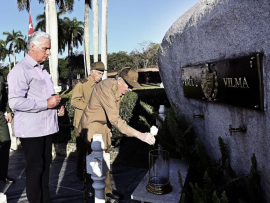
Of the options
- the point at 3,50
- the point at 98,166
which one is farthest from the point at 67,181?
the point at 3,50

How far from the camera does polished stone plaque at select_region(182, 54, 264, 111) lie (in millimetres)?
2105

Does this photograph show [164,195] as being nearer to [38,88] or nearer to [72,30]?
[38,88]

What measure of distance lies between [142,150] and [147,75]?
152 ft

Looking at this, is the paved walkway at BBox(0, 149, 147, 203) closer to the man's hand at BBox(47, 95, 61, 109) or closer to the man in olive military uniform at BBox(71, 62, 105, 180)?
the man in olive military uniform at BBox(71, 62, 105, 180)

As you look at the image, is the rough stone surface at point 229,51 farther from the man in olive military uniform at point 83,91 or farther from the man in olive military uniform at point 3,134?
the man in olive military uniform at point 3,134

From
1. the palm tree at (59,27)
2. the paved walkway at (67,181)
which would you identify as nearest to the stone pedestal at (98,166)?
the paved walkway at (67,181)

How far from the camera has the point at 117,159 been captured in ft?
18.1

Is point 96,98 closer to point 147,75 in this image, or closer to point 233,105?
point 233,105

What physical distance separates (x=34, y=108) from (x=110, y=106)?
86 cm

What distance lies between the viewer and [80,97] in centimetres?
463

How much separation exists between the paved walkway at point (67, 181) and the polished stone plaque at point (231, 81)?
1.99 meters

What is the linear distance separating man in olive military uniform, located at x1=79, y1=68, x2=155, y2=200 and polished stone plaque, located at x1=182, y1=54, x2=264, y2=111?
2.67 feet

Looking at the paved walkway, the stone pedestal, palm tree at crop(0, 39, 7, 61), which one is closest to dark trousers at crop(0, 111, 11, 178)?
the paved walkway

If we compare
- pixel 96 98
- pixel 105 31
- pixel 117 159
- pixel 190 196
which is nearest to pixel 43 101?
pixel 96 98
